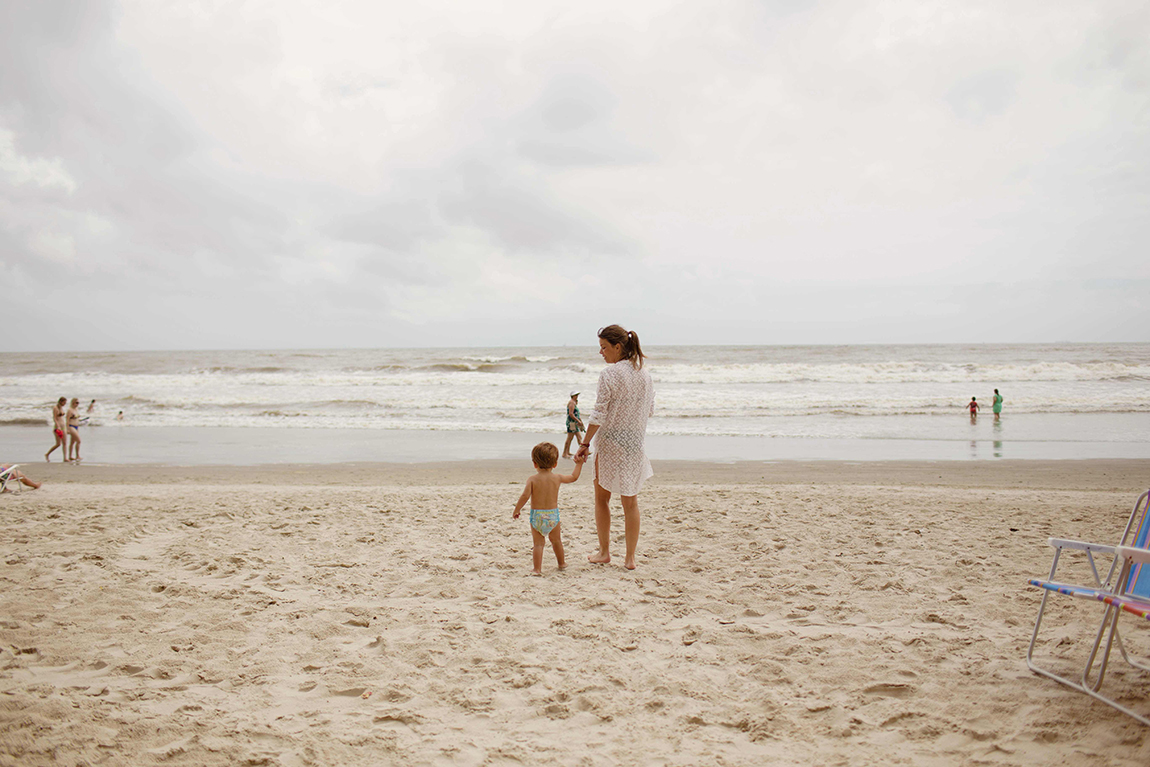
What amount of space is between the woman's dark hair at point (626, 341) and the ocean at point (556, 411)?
27.2ft

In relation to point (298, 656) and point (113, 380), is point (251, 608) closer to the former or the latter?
point (298, 656)

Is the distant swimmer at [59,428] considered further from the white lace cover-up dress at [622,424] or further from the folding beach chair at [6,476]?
the white lace cover-up dress at [622,424]

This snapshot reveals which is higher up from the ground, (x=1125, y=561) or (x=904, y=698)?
(x=1125, y=561)

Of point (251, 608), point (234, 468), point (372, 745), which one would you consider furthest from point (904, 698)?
point (234, 468)

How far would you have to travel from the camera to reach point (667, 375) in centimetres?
3556

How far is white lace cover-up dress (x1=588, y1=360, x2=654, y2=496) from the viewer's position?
4.66 meters

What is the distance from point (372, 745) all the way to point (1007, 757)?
8.31 feet

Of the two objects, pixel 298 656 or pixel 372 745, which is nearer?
pixel 372 745

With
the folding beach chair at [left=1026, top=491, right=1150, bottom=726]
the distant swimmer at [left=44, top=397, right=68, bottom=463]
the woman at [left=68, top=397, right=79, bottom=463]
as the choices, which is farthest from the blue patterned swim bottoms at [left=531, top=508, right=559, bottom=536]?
the distant swimmer at [left=44, top=397, right=68, bottom=463]

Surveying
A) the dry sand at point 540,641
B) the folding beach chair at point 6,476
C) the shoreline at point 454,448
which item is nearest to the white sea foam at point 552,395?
the shoreline at point 454,448

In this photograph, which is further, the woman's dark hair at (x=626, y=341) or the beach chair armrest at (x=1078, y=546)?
the woman's dark hair at (x=626, y=341)

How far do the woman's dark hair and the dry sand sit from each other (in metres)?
1.64

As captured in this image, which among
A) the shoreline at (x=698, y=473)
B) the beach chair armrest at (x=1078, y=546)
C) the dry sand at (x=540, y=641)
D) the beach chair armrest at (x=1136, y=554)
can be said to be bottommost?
the shoreline at (x=698, y=473)

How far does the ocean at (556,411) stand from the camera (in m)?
13.9
